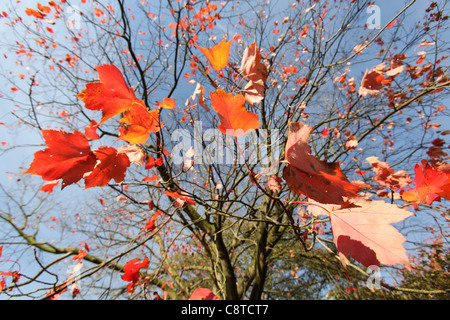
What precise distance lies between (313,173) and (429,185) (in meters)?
0.56

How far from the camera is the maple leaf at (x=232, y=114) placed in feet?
1.35

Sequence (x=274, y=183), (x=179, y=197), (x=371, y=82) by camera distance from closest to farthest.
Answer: (x=274, y=183) → (x=179, y=197) → (x=371, y=82)

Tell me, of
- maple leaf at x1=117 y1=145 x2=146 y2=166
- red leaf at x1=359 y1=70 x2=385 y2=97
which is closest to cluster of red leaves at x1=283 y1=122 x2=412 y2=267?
maple leaf at x1=117 y1=145 x2=146 y2=166

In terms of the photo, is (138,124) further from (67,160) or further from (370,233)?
(370,233)

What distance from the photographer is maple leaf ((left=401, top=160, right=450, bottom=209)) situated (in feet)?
1.94

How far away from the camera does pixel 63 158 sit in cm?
44

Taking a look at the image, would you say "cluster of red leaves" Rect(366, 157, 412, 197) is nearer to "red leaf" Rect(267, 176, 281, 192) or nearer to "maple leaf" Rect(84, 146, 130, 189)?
"red leaf" Rect(267, 176, 281, 192)

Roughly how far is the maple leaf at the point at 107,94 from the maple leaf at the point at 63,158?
76 mm

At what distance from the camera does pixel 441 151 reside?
6.21ft

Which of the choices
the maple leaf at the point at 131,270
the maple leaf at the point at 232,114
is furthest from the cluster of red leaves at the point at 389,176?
the maple leaf at the point at 131,270

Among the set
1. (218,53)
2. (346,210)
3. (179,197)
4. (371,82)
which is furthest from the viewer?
(371,82)

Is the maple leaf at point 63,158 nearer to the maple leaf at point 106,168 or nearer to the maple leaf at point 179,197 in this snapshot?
the maple leaf at point 106,168

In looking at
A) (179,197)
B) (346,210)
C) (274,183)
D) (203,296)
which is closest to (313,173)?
(346,210)
